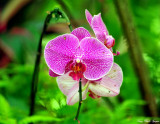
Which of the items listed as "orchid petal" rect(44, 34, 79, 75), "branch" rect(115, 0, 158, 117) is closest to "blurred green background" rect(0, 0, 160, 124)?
"branch" rect(115, 0, 158, 117)

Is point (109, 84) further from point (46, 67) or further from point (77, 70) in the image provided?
point (46, 67)

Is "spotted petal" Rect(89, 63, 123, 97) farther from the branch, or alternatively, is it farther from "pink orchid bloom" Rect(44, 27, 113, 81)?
the branch

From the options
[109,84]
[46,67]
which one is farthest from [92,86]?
[46,67]

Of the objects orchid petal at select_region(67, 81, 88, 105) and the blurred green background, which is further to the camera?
the blurred green background

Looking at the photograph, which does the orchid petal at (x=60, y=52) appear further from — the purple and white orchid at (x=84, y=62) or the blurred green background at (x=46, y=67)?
the blurred green background at (x=46, y=67)

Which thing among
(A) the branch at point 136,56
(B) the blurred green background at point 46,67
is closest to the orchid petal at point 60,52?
(B) the blurred green background at point 46,67

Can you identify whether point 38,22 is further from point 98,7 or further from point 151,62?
point 151,62

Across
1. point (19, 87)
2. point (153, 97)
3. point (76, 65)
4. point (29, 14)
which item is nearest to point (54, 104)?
point (76, 65)
